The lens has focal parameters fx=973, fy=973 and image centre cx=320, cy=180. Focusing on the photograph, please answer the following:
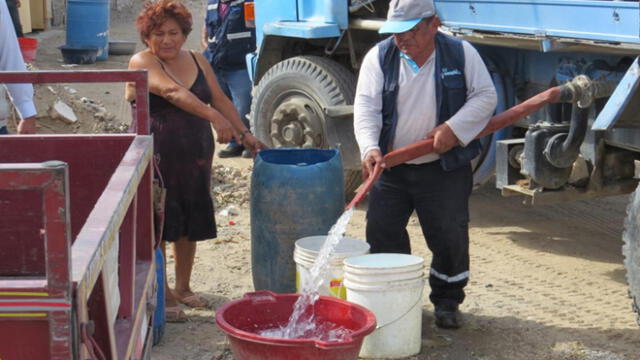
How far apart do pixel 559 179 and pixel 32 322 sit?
3901 millimetres

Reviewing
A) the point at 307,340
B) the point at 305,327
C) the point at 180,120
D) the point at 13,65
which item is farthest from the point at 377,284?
the point at 13,65

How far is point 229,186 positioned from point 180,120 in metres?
3.39

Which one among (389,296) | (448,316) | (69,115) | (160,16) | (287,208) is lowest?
(448,316)

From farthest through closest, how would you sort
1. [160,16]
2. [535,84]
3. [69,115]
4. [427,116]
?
[69,115] < [535,84] < [160,16] < [427,116]

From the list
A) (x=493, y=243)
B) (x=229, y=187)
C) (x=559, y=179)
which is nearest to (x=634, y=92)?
(x=559, y=179)

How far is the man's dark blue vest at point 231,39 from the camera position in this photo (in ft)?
30.2

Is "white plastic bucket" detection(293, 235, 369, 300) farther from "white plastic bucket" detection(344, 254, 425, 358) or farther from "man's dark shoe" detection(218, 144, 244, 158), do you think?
"man's dark shoe" detection(218, 144, 244, 158)

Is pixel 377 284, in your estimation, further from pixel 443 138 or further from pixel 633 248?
pixel 633 248

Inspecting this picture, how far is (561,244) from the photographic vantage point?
6453 millimetres

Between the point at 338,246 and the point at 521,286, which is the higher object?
the point at 338,246

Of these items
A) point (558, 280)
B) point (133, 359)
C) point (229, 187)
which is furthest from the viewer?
point (229, 187)

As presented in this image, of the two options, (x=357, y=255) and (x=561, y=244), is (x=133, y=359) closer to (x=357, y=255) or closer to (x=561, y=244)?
(x=357, y=255)

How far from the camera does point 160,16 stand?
4.73 metres

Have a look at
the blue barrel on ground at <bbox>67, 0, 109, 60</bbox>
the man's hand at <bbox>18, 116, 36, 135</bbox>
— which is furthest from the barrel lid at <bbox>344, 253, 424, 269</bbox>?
the blue barrel on ground at <bbox>67, 0, 109, 60</bbox>
